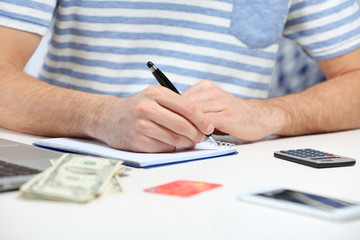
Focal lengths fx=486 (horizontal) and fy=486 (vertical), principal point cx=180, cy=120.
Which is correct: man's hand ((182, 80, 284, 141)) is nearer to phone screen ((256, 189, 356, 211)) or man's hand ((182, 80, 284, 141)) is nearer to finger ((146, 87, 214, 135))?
finger ((146, 87, 214, 135))

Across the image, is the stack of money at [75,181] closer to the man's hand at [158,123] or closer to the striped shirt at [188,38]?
the man's hand at [158,123]

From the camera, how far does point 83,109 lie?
1.02 m

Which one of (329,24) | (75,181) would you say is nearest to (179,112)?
(75,181)

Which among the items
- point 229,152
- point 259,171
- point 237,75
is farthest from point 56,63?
point 259,171

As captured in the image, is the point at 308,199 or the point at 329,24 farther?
the point at 329,24

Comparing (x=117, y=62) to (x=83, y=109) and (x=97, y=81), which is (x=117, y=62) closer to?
(x=97, y=81)

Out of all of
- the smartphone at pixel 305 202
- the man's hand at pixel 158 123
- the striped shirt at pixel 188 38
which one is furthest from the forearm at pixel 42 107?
the smartphone at pixel 305 202

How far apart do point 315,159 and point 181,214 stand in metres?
0.38

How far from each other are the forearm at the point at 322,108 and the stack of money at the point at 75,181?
1.91ft

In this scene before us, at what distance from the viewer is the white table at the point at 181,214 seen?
19.7 inches

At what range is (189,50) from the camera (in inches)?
57.2

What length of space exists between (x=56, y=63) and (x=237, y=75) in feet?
1.97

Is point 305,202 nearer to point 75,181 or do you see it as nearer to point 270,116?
point 75,181

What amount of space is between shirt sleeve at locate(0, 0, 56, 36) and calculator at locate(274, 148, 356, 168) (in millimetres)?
762
